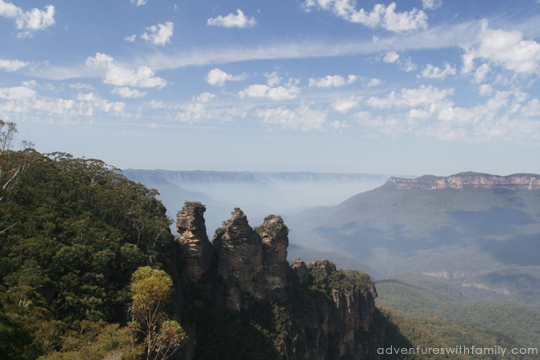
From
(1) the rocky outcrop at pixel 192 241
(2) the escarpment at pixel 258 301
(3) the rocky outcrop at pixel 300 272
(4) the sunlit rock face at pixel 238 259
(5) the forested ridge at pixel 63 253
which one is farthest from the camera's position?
(3) the rocky outcrop at pixel 300 272

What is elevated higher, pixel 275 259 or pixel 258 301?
pixel 275 259

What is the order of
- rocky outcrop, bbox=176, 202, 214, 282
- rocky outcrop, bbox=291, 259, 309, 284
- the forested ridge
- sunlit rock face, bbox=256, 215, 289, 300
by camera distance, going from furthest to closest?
rocky outcrop, bbox=291, 259, 309, 284 → sunlit rock face, bbox=256, 215, 289, 300 → rocky outcrop, bbox=176, 202, 214, 282 → the forested ridge

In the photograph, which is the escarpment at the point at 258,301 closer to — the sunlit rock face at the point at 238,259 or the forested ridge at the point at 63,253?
the sunlit rock face at the point at 238,259

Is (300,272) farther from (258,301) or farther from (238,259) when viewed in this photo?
(238,259)

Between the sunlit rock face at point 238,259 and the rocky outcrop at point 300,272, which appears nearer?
the sunlit rock face at point 238,259

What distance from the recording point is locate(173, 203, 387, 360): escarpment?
1548 inches

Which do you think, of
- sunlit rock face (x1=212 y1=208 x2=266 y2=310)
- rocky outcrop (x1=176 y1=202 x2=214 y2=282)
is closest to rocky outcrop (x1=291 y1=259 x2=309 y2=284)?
sunlit rock face (x1=212 y1=208 x2=266 y2=310)

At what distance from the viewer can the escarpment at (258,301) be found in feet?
129

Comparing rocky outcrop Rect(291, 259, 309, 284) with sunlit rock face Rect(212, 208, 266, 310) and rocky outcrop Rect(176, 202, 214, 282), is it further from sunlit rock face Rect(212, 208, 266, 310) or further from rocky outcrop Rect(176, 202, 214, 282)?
rocky outcrop Rect(176, 202, 214, 282)

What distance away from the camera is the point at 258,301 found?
1860 inches

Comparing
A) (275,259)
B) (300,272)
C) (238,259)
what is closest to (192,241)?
(238,259)

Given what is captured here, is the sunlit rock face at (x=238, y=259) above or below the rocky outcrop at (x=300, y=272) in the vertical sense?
above

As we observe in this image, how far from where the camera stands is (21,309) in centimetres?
1762

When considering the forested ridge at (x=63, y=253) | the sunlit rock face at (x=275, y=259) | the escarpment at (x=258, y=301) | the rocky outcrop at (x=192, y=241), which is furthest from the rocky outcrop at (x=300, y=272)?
the forested ridge at (x=63, y=253)
